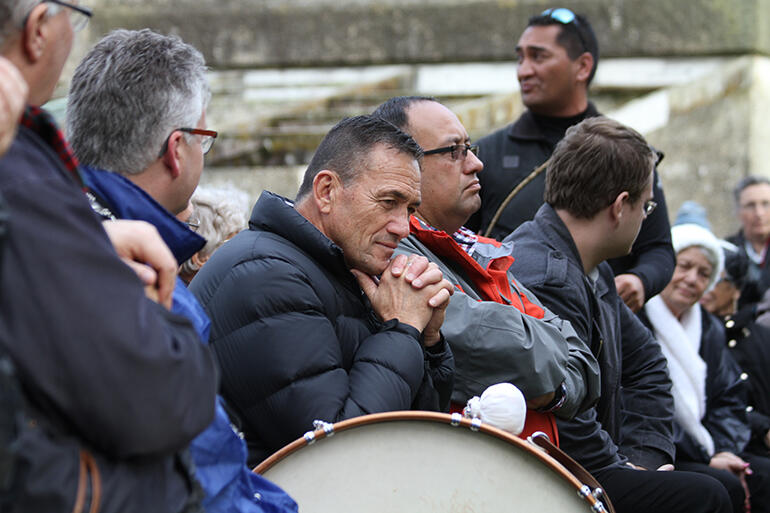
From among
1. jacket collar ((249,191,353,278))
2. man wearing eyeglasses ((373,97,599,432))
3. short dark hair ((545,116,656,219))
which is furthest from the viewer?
short dark hair ((545,116,656,219))

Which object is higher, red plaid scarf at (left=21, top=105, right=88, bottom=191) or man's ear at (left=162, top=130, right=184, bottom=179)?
red plaid scarf at (left=21, top=105, right=88, bottom=191)

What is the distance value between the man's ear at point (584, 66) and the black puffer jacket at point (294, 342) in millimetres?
2849

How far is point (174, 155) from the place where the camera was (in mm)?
2482

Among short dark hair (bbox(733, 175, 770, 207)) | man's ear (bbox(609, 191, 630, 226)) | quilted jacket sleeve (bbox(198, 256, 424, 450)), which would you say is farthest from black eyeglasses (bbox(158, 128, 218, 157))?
short dark hair (bbox(733, 175, 770, 207))

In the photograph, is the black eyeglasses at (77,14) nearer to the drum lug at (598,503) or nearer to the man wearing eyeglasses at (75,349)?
the man wearing eyeglasses at (75,349)

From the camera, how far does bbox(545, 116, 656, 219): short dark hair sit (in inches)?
168

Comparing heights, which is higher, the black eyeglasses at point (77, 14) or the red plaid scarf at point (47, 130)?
the black eyeglasses at point (77, 14)

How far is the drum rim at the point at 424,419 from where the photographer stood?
250cm

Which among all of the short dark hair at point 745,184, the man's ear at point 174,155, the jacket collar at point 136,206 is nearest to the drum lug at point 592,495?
the jacket collar at point 136,206

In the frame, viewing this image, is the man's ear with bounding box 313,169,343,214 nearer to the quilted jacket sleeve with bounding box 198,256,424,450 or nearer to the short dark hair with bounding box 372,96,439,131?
the quilted jacket sleeve with bounding box 198,256,424,450

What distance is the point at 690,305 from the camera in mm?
5824

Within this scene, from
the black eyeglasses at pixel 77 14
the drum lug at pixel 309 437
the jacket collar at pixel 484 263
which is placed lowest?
the drum lug at pixel 309 437

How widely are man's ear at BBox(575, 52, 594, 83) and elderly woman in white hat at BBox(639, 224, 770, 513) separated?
1135 millimetres

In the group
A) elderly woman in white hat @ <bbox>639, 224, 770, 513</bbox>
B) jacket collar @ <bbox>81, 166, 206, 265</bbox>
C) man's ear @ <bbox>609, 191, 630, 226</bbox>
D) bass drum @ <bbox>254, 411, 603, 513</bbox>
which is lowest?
elderly woman in white hat @ <bbox>639, 224, 770, 513</bbox>
